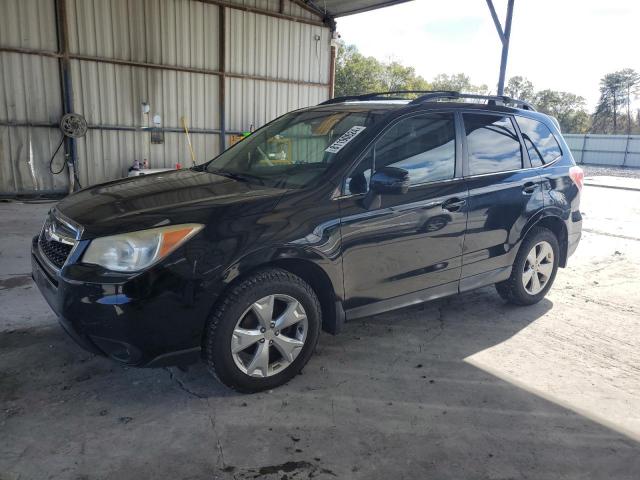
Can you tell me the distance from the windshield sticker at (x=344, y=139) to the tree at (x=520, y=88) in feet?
210

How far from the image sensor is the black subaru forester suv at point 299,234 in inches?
99.8

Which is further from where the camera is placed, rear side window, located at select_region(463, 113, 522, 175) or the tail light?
the tail light

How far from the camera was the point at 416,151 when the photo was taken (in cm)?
347

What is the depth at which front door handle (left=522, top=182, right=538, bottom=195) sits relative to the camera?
409cm

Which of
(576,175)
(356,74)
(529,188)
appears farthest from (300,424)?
(356,74)

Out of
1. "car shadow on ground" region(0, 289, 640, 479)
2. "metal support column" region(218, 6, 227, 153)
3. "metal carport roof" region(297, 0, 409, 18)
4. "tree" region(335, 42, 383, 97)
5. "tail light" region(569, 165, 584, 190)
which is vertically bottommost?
"car shadow on ground" region(0, 289, 640, 479)

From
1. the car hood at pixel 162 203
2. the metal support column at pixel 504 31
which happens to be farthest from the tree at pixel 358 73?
the car hood at pixel 162 203

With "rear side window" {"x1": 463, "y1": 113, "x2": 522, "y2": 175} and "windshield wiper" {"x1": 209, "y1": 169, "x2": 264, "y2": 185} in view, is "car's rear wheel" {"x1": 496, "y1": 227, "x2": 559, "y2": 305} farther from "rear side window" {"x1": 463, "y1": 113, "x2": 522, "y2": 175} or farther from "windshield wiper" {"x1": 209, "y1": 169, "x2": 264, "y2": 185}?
"windshield wiper" {"x1": 209, "y1": 169, "x2": 264, "y2": 185}

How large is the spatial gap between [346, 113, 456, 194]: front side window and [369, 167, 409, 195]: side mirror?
0.07 m

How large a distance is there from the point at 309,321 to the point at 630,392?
2.10m

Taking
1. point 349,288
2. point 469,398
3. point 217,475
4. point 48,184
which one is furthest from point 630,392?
point 48,184

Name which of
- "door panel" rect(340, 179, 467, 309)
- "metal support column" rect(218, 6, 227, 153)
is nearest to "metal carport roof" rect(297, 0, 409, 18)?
"metal support column" rect(218, 6, 227, 153)

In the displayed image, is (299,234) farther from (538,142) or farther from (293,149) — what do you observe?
(538,142)

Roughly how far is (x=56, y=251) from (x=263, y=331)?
1.26m
